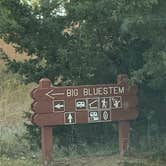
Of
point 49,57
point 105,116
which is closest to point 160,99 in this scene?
point 105,116

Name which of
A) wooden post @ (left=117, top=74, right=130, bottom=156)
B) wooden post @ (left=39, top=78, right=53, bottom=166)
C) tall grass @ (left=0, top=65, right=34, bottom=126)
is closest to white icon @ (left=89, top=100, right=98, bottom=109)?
wooden post @ (left=117, top=74, right=130, bottom=156)

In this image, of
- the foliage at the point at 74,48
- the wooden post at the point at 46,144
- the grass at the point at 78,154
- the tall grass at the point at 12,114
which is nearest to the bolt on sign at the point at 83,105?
the wooden post at the point at 46,144

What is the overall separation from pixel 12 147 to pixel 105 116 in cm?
192

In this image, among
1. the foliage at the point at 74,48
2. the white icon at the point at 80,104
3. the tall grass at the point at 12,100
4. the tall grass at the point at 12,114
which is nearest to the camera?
the white icon at the point at 80,104

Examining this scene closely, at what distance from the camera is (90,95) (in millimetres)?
9289

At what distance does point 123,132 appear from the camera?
963 cm

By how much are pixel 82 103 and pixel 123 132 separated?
931 mm

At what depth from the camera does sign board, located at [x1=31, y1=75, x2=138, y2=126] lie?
8984mm

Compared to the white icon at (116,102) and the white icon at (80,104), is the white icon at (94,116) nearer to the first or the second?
the white icon at (80,104)

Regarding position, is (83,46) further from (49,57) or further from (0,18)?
(0,18)

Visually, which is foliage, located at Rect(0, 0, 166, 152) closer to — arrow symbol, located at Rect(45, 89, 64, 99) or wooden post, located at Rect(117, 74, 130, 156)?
wooden post, located at Rect(117, 74, 130, 156)

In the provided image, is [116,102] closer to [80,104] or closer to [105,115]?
[105,115]

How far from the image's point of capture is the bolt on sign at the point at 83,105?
29.5 feet

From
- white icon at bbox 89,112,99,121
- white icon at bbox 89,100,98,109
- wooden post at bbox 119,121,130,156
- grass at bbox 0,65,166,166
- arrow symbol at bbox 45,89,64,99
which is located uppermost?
arrow symbol at bbox 45,89,64,99
